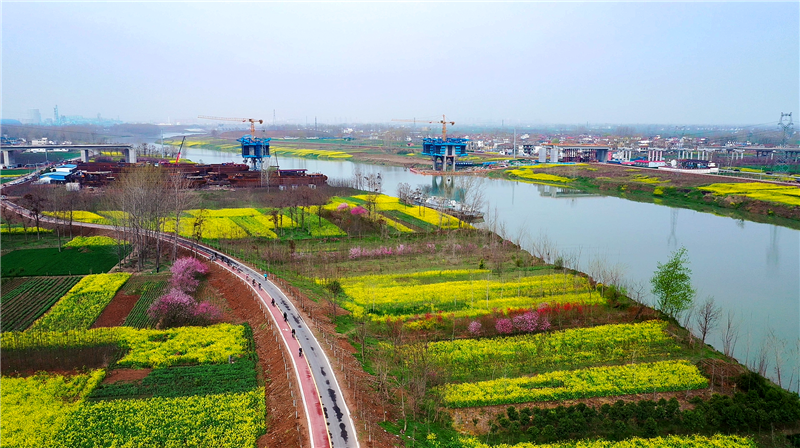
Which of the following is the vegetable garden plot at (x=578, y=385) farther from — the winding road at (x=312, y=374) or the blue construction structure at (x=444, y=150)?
the blue construction structure at (x=444, y=150)

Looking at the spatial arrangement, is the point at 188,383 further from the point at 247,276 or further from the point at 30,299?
the point at 30,299

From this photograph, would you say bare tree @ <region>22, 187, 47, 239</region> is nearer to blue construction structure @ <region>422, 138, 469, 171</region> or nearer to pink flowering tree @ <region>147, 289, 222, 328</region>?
pink flowering tree @ <region>147, 289, 222, 328</region>

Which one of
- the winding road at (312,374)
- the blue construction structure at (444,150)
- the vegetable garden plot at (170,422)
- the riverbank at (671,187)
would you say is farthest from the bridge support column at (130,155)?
the vegetable garden plot at (170,422)

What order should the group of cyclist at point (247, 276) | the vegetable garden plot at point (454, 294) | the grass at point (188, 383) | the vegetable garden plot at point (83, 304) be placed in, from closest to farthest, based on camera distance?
the grass at point (188, 383) → the group of cyclist at point (247, 276) → the vegetable garden plot at point (83, 304) → the vegetable garden plot at point (454, 294)

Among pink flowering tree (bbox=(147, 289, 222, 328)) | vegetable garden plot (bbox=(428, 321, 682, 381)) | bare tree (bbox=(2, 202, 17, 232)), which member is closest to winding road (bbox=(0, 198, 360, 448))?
pink flowering tree (bbox=(147, 289, 222, 328))

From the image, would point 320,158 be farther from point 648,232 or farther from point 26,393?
point 26,393

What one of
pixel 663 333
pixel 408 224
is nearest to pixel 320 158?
pixel 408 224

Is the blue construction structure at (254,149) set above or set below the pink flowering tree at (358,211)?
above

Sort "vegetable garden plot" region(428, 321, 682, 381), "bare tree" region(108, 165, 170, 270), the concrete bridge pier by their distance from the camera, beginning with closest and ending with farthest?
"vegetable garden plot" region(428, 321, 682, 381)
"bare tree" region(108, 165, 170, 270)
the concrete bridge pier
